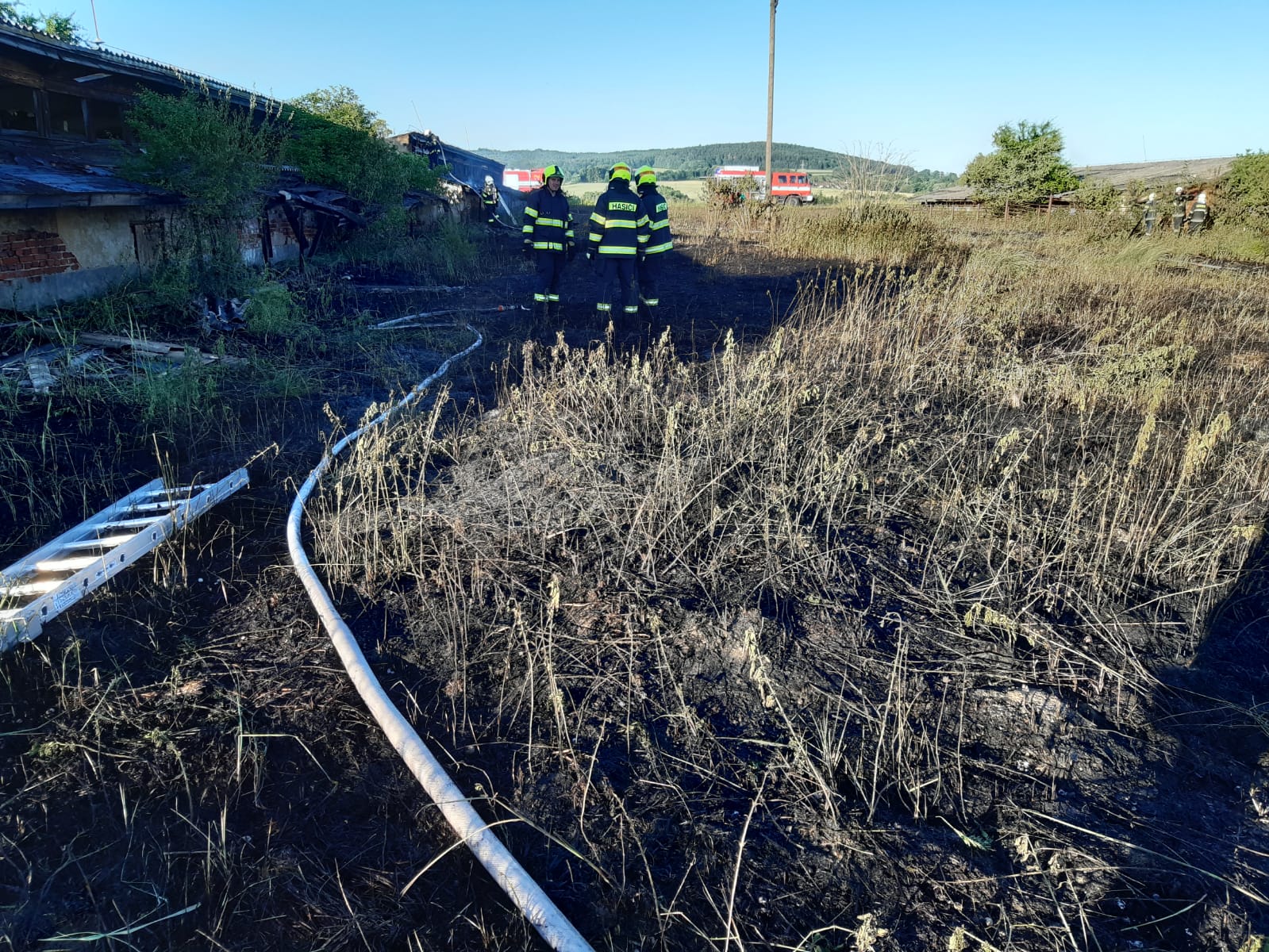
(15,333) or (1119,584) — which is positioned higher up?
(15,333)

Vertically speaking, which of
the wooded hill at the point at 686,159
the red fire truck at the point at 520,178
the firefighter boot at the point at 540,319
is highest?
the wooded hill at the point at 686,159

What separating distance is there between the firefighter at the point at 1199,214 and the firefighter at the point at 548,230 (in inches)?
698

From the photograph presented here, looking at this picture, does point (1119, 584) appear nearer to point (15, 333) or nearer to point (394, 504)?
point (394, 504)

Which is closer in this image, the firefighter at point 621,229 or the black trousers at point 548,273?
the firefighter at point 621,229

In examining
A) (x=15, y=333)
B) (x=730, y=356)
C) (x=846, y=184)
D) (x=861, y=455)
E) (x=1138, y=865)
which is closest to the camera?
(x=1138, y=865)

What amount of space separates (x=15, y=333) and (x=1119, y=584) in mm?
8234

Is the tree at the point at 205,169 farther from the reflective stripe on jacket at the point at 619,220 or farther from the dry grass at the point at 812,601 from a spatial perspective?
the dry grass at the point at 812,601

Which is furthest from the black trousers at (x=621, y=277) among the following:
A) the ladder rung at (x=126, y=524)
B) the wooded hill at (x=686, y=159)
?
the wooded hill at (x=686, y=159)

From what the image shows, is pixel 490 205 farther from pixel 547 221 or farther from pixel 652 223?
pixel 652 223

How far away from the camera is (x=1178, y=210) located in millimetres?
18875

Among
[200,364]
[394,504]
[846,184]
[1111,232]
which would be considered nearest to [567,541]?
[394,504]

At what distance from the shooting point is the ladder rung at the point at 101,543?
3.35m

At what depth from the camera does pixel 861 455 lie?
4414 millimetres

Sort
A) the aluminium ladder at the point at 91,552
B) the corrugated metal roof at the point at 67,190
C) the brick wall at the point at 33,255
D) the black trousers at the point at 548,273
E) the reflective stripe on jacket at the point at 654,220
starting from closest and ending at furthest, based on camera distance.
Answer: the aluminium ladder at the point at 91,552 < the corrugated metal roof at the point at 67,190 < the brick wall at the point at 33,255 < the reflective stripe on jacket at the point at 654,220 < the black trousers at the point at 548,273
